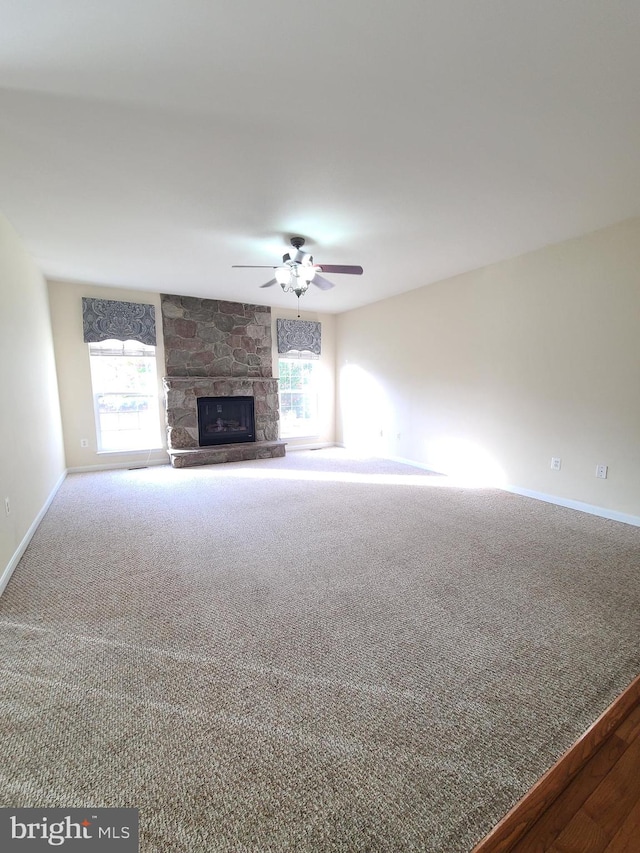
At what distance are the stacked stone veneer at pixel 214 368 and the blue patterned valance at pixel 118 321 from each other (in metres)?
0.25

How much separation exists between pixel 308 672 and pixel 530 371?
372 cm

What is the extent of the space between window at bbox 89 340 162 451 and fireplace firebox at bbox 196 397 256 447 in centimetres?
69

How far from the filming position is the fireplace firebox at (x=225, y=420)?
5891mm

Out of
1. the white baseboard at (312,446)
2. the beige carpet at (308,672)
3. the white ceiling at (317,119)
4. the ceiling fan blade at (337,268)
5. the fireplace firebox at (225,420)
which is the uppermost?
the white ceiling at (317,119)

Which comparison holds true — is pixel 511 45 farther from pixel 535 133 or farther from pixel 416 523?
pixel 416 523

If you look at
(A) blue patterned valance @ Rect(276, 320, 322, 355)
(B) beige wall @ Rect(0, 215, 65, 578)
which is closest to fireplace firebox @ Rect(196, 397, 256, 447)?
(A) blue patterned valance @ Rect(276, 320, 322, 355)

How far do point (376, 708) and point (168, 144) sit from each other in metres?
3.00

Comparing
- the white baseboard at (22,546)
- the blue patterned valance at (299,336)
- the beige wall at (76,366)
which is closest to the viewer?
the white baseboard at (22,546)

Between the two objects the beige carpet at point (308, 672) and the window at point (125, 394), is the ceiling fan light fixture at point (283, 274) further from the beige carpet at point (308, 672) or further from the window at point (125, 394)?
the window at point (125, 394)

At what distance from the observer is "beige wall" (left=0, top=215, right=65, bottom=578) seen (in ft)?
8.71

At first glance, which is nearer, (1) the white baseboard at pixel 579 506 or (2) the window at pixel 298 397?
(1) the white baseboard at pixel 579 506

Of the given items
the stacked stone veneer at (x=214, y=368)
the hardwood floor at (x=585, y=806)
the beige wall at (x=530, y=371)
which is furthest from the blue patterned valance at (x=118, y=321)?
the hardwood floor at (x=585, y=806)

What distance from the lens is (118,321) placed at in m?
5.19

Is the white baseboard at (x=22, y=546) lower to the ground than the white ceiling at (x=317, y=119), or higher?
lower
